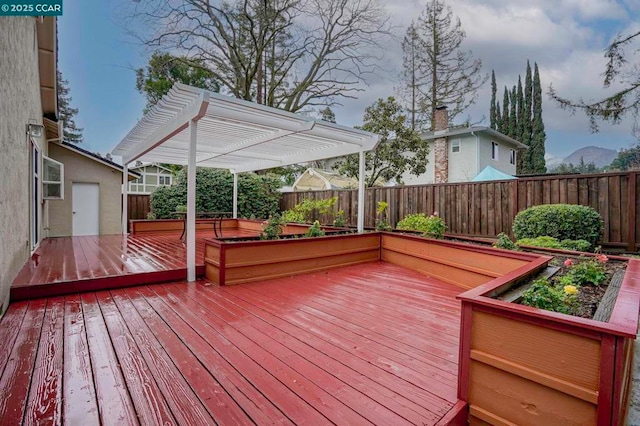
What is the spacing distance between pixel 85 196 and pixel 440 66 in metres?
17.6

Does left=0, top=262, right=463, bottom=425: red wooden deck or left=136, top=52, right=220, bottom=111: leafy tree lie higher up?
left=136, top=52, right=220, bottom=111: leafy tree

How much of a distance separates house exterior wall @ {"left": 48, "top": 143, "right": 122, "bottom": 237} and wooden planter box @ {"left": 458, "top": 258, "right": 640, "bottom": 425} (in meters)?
10.8

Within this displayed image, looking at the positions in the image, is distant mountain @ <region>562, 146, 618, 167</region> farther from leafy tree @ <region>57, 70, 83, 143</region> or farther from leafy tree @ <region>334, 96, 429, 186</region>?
leafy tree @ <region>57, 70, 83, 143</region>

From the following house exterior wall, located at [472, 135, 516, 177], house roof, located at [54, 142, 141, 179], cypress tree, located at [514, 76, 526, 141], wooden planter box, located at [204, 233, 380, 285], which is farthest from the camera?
cypress tree, located at [514, 76, 526, 141]

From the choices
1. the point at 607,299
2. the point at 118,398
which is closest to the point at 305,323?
the point at 118,398

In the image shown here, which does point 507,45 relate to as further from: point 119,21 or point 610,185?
point 119,21

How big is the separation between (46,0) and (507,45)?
19.6 m

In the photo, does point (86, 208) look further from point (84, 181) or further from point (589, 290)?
point (589, 290)

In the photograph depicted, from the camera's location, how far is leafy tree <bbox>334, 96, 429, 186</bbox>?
11.5 meters

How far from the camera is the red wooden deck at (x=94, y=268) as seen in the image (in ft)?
12.4

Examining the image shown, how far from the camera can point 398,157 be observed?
11633mm

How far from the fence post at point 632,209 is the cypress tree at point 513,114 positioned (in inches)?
812

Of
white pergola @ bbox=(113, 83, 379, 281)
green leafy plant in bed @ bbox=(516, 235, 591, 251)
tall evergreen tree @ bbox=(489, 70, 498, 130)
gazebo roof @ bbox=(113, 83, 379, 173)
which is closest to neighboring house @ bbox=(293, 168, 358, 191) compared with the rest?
white pergola @ bbox=(113, 83, 379, 281)

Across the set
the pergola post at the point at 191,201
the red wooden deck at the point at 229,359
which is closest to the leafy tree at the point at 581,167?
the red wooden deck at the point at 229,359
